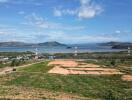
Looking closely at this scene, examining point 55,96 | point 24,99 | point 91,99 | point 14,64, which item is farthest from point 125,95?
point 14,64

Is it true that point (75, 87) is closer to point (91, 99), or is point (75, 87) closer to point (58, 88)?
point (58, 88)

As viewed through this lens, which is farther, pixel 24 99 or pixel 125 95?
pixel 125 95

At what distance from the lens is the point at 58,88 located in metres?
40.9

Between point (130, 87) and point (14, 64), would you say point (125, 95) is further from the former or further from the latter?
point (14, 64)

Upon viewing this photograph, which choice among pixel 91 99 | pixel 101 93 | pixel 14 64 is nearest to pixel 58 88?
pixel 101 93

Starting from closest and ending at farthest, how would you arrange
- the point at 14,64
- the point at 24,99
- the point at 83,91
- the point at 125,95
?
the point at 24,99, the point at 125,95, the point at 83,91, the point at 14,64

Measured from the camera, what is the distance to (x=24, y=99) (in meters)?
31.8

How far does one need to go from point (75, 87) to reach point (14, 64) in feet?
135

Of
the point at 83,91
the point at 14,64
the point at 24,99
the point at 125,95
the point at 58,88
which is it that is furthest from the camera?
the point at 14,64

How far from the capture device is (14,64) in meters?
81.1

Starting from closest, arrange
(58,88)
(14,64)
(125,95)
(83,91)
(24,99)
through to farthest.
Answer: (24,99)
(125,95)
(83,91)
(58,88)
(14,64)

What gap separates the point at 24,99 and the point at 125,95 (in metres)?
10.5

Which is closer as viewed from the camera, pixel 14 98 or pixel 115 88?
pixel 14 98

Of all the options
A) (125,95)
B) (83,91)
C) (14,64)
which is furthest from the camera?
(14,64)
